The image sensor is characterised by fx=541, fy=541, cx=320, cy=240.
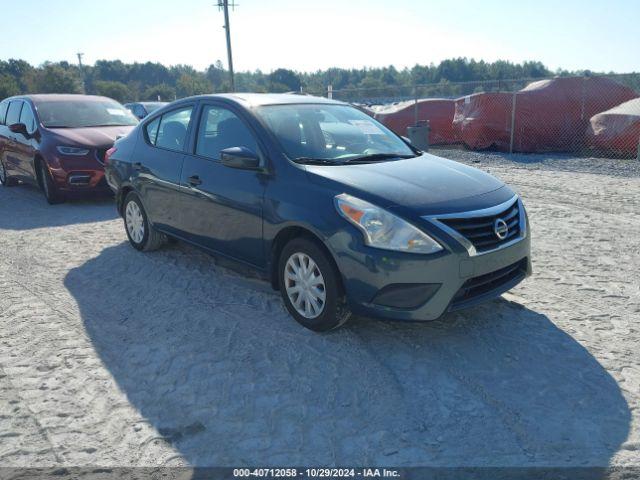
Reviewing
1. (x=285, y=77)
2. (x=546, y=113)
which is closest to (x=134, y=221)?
(x=546, y=113)

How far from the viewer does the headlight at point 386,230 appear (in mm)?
3387

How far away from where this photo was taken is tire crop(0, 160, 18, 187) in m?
10.4

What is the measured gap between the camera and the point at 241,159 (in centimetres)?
410

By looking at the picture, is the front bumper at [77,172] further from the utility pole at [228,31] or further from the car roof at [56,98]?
the utility pole at [228,31]

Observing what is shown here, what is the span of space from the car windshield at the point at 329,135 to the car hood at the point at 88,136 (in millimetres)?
4574

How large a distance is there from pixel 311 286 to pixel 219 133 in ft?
5.66

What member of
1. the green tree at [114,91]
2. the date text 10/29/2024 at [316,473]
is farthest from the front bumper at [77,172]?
the green tree at [114,91]

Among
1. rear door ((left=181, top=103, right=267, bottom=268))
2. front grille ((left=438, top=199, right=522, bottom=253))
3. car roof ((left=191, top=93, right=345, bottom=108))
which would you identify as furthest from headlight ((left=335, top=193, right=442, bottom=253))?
car roof ((left=191, top=93, right=345, bottom=108))

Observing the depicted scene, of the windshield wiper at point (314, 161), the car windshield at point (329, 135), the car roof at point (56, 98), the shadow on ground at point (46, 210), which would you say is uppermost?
the car roof at point (56, 98)

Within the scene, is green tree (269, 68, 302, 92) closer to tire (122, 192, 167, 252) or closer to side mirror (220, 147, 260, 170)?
tire (122, 192, 167, 252)

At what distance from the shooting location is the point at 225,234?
4566mm

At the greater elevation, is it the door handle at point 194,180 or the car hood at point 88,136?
the car hood at point 88,136

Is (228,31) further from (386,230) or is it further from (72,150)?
(386,230)

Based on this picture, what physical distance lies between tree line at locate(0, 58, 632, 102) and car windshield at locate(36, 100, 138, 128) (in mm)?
25358
